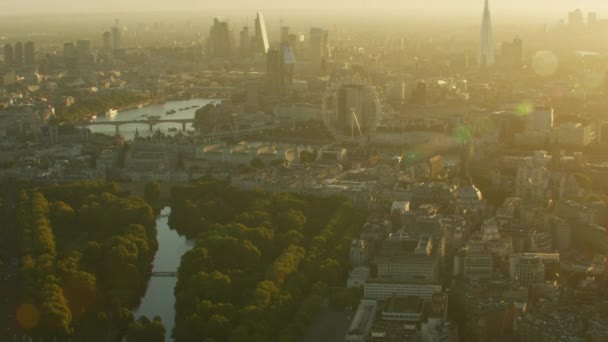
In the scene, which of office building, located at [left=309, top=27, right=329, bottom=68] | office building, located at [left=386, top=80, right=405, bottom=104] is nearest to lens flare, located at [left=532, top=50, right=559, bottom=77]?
office building, located at [left=309, top=27, right=329, bottom=68]

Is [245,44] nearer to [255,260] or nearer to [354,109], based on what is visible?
[354,109]

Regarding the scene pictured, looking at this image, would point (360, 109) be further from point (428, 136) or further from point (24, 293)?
point (24, 293)

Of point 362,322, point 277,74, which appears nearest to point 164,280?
point 362,322

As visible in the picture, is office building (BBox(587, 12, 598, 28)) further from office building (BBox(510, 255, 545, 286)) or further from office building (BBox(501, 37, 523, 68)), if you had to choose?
office building (BBox(510, 255, 545, 286))

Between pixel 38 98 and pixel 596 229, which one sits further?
pixel 38 98

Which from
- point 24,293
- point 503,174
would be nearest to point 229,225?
point 24,293

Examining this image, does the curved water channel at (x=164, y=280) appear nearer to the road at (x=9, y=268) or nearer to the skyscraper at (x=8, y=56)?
the road at (x=9, y=268)
